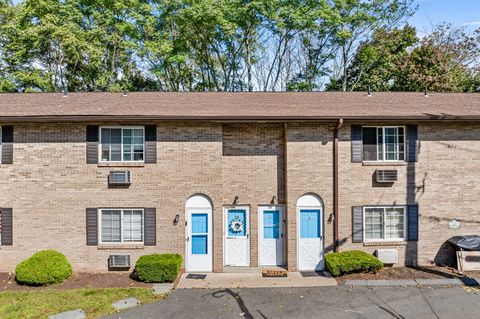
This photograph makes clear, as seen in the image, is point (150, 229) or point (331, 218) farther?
point (331, 218)

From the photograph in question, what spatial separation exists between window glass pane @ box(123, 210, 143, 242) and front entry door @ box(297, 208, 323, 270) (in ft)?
17.0

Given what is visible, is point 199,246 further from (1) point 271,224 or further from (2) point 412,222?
(2) point 412,222

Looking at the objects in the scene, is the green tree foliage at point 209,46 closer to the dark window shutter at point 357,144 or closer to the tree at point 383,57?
the tree at point 383,57

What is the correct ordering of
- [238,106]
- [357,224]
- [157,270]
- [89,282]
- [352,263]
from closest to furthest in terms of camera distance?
[157,270], [89,282], [352,263], [357,224], [238,106]

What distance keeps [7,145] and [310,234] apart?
1018 centimetres

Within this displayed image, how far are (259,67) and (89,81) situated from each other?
13.6 metres

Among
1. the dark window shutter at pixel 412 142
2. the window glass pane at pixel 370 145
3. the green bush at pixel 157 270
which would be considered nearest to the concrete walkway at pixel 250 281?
the green bush at pixel 157 270

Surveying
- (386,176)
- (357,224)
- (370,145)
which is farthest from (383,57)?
(357,224)

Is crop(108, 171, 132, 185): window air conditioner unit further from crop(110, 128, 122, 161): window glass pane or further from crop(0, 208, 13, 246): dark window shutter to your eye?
crop(0, 208, 13, 246): dark window shutter

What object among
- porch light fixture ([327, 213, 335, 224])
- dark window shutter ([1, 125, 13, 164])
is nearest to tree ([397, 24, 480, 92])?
porch light fixture ([327, 213, 335, 224])

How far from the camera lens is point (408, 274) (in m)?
9.78

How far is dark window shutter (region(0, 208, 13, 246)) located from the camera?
10.1 m

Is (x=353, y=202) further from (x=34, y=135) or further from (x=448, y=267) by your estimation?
(x=34, y=135)

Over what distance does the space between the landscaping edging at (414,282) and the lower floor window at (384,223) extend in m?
1.63
